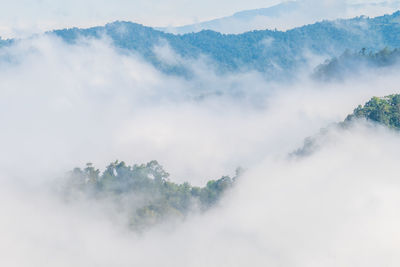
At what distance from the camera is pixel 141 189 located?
50750mm

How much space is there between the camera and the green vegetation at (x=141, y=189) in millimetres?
50344

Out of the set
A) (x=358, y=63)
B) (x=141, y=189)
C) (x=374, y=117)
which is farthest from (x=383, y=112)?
(x=358, y=63)

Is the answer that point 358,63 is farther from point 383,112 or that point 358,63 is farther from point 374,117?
point 374,117

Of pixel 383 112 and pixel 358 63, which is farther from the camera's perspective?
pixel 358 63

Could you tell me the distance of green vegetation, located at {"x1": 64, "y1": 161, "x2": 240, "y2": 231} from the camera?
5034cm

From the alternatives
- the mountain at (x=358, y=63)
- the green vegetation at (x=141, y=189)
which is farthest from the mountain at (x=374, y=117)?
the mountain at (x=358, y=63)

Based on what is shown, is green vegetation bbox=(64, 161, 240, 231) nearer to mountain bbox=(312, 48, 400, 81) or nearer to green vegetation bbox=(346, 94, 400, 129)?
green vegetation bbox=(346, 94, 400, 129)

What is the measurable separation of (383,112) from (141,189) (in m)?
27.8

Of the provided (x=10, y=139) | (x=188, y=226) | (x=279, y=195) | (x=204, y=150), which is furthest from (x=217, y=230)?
(x=10, y=139)

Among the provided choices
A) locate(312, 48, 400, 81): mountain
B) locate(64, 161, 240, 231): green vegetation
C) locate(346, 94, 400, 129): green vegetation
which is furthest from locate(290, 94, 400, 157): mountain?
locate(312, 48, 400, 81): mountain

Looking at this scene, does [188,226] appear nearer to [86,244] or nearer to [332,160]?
[86,244]

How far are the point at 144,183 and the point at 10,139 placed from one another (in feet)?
432

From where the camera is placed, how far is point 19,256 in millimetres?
50375

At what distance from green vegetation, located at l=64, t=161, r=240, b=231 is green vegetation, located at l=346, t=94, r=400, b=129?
16699 millimetres
